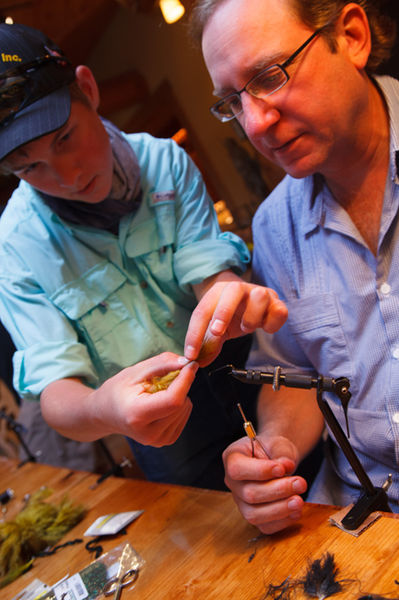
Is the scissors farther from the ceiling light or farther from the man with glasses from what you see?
the ceiling light

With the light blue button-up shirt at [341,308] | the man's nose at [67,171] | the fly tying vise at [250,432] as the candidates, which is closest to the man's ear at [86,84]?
the man's nose at [67,171]

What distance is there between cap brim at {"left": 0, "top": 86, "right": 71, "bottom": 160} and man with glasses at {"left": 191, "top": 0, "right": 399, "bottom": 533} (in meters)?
0.39

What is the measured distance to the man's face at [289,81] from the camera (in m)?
1.07

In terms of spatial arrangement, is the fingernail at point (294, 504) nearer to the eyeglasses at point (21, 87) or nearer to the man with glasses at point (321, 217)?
the man with glasses at point (321, 217)

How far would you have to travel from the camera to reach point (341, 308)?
1.21 m

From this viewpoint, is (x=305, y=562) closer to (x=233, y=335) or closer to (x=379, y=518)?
Result: (x=379, y=518)

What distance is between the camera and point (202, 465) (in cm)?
122

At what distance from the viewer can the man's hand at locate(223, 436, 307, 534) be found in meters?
0.92

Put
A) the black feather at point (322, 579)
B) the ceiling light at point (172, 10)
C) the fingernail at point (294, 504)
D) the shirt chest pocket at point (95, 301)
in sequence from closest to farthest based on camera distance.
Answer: the black feather at point (322, 579)
the fingernail at point (294, 504)
the shirt chest pocket at point (95, 301)
the ceiling light at point (172, 10)

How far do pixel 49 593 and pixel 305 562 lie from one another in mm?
601

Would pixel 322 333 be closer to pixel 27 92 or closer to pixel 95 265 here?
pixel 95 265

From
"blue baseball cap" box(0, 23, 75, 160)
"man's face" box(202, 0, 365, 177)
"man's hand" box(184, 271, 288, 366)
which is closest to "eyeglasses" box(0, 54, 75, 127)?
"blue baseball cap" box(0, 23, 75, 160)

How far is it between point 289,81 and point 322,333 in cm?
60

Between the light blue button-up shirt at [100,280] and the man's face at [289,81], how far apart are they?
322mm
